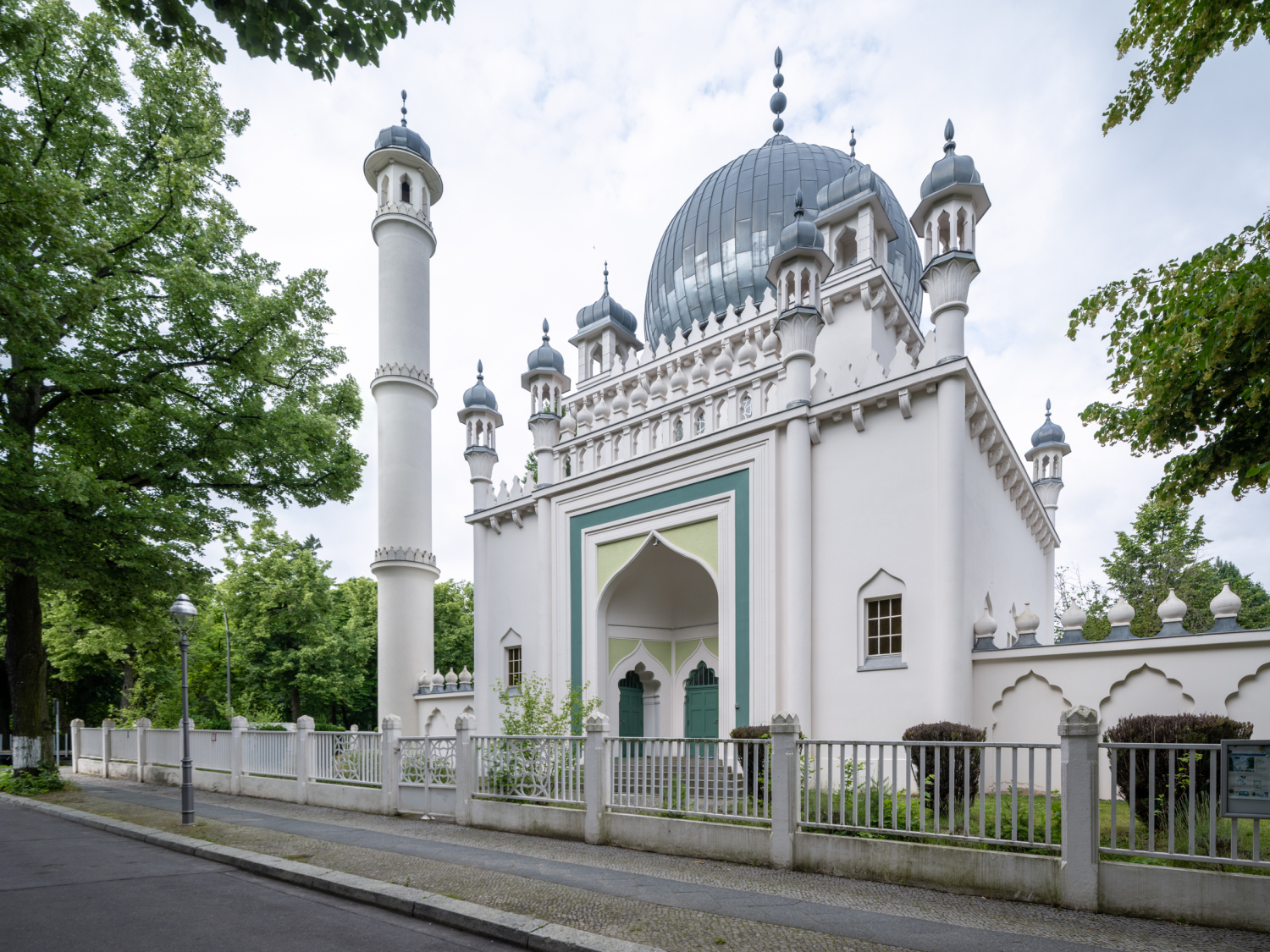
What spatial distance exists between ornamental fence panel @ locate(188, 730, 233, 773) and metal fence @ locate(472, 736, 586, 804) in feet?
29.6

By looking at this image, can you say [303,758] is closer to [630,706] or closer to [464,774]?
[464,774]

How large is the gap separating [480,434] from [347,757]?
10.2 metres

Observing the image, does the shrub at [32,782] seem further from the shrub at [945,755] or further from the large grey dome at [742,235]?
the large grey dome at [742,235]

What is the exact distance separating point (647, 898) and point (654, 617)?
1107cm

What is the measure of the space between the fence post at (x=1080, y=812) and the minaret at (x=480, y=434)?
16330 mm

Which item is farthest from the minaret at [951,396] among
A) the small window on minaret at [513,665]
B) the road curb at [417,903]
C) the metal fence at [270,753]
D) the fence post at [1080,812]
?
the metal fence at [270,753]

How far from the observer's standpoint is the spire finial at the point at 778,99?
23922mm

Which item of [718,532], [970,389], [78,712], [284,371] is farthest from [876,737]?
[78,712]

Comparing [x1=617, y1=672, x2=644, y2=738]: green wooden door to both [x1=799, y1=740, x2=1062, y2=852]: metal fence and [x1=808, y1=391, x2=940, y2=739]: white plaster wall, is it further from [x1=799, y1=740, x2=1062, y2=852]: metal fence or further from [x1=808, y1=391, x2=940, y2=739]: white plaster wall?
[x1=799, y1=740, x2=1062, y2=852]: metal fence

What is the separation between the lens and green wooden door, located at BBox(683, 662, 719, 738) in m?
16.9

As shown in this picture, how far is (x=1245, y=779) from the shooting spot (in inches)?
215

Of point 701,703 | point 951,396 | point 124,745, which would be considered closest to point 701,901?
point 951,396

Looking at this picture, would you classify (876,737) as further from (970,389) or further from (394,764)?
(394,764)

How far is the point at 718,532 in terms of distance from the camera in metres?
14.3
